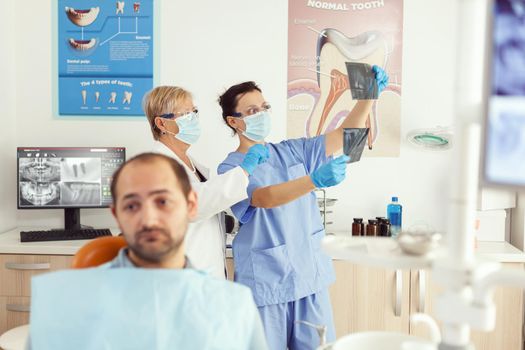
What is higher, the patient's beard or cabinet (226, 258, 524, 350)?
the patient's beard

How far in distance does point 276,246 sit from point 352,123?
0.59 m

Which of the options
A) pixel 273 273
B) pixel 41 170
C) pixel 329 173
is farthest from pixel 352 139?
pixel 41 170

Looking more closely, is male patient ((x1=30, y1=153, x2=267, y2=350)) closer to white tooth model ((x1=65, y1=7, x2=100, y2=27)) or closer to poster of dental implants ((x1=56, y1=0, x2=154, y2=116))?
poster of dental implants ((x1=56, y1=0, x2=154, y2=116))

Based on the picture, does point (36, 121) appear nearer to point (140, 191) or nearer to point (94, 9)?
point (94, 9)

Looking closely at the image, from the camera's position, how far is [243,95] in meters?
2.56

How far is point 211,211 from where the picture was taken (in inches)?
88.9

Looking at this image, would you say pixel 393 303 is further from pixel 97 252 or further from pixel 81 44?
pixel 81 44

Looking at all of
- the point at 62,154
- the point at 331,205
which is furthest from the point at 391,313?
the point at 62,154

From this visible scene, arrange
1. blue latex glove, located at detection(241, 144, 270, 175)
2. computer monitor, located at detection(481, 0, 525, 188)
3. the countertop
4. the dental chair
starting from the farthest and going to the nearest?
the countertop
blue latex glove, located at detection(241, 144, 270, 175)
the dental chair
computer monitor, located at detection(481, 0, 525, 188)

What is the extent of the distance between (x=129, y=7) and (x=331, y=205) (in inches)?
58.7

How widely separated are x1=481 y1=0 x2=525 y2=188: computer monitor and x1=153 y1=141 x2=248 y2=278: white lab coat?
1367mm

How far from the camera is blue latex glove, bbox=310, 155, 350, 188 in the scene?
7.14 feet

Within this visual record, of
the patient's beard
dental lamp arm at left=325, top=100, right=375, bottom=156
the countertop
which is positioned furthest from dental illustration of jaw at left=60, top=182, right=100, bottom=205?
the patient's beard

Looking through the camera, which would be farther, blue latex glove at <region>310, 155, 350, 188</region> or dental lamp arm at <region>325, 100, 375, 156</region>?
dental lamp arm at <region>325, 100, 375, 156</region>
